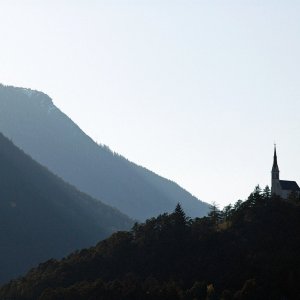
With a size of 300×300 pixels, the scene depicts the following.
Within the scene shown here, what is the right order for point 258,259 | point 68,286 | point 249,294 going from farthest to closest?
point 68,286
point 258,259
point 249,294

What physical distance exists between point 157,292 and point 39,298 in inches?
1247

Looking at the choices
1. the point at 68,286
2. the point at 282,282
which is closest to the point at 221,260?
the point at 282,282

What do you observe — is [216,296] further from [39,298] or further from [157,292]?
[39,298]

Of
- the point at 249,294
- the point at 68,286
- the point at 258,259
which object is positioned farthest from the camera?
the point at 68,286

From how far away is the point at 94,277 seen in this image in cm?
19938

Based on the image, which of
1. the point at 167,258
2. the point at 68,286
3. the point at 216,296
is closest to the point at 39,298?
the point at 68,286

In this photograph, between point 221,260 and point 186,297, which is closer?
point 186,297

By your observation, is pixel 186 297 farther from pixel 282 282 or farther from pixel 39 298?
pixel 39 298

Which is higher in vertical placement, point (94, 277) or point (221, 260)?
point (221, 260)

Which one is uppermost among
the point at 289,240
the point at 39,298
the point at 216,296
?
the point at 289,240

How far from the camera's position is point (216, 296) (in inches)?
6427

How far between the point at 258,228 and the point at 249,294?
132 ft

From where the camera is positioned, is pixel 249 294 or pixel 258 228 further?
pixel 258 228

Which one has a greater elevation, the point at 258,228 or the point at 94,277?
the point at 258,228
